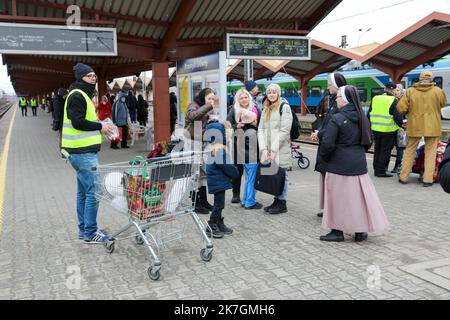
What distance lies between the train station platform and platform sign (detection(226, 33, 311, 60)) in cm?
451

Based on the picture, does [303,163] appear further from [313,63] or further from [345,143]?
[313,63]

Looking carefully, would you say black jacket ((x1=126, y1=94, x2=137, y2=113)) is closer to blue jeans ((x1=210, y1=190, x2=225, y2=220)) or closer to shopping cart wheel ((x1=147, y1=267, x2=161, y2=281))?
blue jeans ((x1=210, y1=190, x2=225, y2=220))

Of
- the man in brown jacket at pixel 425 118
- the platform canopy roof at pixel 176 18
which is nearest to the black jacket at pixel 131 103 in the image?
the platform canopy roof at pixel 176 18

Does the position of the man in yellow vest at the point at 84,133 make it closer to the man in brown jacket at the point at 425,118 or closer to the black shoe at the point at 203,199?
the black shoe at the point at 203,199

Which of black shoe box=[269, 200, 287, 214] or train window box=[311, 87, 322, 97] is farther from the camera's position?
train window box=[311, 87, 322, 97]

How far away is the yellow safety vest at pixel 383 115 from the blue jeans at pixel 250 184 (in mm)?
3666

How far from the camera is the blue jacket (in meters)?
5.10

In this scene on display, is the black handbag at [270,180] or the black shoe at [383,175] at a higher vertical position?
the black handbag at [270,180]

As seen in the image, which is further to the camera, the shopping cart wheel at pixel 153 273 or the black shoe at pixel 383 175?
the black shoe at pixel 383 175

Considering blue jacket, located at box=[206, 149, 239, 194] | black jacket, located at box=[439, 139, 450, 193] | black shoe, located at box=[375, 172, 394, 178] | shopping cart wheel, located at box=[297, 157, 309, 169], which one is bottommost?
black shoe, located at box=[375, 172, 394, 178]

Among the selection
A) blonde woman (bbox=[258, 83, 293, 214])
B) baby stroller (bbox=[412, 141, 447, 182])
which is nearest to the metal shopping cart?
blonde woman (bbox=[258, 83, 293, 214])

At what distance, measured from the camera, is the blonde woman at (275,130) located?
6.09 metres

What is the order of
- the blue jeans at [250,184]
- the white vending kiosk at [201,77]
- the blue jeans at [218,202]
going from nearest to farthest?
the blue jeans at [218,202] < the blue jeans at [250,184] < the white vending kiosk at [201,77]

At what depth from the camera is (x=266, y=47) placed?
10.6 metres
